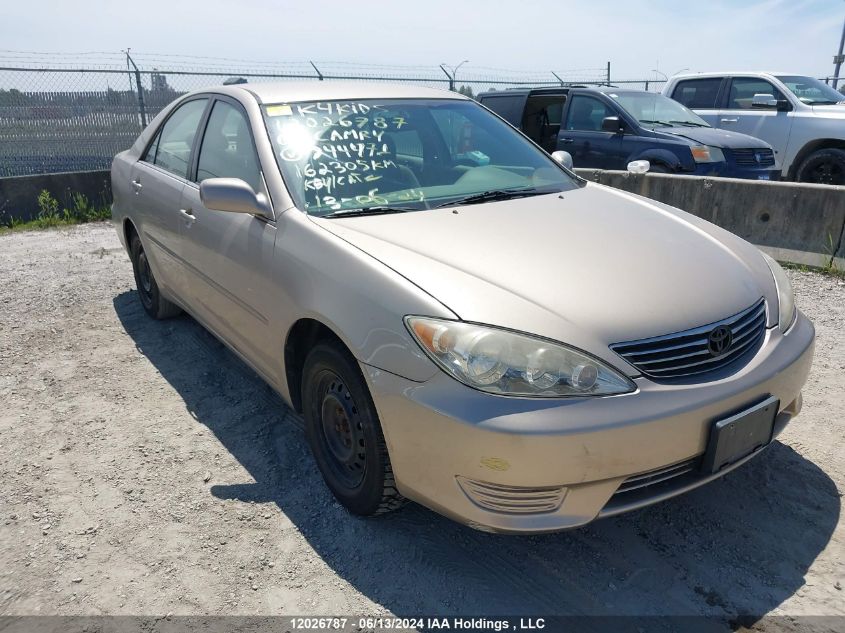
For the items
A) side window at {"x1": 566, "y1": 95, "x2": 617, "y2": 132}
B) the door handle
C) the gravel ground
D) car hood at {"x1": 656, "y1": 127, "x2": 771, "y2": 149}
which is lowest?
the gravel ground

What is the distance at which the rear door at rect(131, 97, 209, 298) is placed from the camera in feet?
12.6

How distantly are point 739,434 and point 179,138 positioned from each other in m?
3.51

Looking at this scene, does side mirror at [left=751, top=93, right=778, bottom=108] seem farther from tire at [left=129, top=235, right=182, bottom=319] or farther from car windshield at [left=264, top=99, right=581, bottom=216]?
tire at [left=129, top=235, right=182, bottom=319]

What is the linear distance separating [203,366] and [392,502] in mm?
2120

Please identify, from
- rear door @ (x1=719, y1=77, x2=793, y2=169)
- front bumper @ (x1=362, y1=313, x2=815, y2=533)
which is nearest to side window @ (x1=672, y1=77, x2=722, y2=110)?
rear door @ (x1=719, y1=77, x2=793, y2=169)

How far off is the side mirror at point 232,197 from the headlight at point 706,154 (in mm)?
5887

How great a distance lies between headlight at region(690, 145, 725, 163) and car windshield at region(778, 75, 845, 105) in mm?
2547

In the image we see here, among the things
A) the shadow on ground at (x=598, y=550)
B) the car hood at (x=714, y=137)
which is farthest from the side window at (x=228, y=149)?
the car hood at (x=714, y=137)

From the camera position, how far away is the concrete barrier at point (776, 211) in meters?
5.63

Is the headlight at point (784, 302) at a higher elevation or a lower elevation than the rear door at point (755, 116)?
lower

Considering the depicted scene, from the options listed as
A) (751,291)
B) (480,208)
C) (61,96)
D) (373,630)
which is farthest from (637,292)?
(61,96)

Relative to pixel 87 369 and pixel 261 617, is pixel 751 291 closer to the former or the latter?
pixel 261 617

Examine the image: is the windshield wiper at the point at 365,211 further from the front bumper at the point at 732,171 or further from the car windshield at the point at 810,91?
the car windshield at the point at 810,91

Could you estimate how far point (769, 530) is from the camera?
257cm
